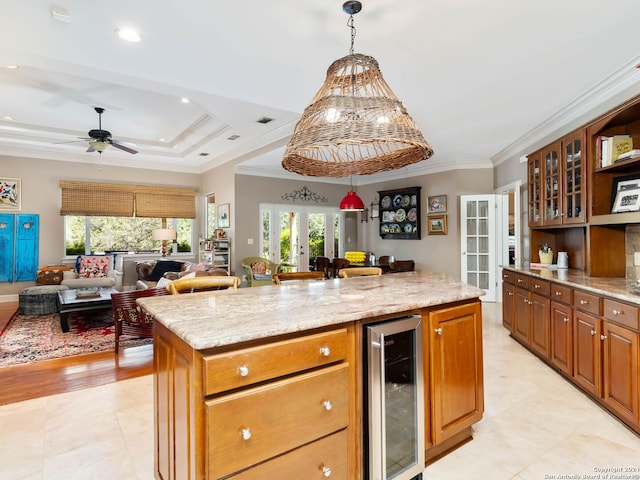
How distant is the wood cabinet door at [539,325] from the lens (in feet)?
10.8

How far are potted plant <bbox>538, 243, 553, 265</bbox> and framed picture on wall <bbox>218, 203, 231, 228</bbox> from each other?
17.4 feet

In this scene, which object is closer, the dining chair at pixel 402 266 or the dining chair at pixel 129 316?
the dining chair at pixel 129 316

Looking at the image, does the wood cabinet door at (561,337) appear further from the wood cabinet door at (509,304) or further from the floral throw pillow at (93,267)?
the floral throw pillow at (93,267)

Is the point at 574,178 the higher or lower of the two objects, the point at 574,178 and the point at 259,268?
the higher

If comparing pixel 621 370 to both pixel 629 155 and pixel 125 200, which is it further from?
pixel 125 200

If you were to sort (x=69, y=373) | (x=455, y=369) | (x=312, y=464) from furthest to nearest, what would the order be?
(x=69, y=373) → (x=455, y=369) → (x=312, y=464)

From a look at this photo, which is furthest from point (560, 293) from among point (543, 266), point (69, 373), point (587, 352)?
point (69, 373)

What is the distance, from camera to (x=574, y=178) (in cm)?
337

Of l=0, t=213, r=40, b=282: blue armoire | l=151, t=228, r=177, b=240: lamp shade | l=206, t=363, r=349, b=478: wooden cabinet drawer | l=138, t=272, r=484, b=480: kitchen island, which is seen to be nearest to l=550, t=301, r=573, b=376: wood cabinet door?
l=138, t=272, r=484, b=480: kitchen island

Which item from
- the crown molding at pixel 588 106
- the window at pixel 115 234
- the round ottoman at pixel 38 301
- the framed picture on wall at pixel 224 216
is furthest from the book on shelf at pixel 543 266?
the window at pixel 115 234

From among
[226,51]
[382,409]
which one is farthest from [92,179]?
[382,409]

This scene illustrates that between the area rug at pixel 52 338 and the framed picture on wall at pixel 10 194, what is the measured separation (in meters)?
2.35

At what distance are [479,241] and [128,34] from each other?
19.7 ft

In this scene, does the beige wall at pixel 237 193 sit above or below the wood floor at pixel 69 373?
above
